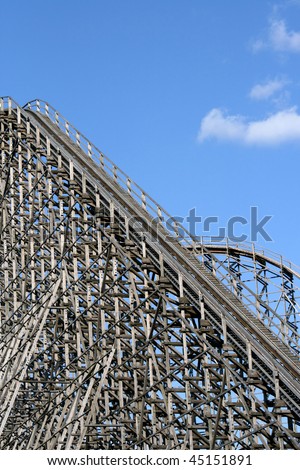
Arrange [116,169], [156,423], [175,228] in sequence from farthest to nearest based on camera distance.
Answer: [116,169], [175,228], [156,423]

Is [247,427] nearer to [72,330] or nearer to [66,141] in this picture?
[72,330]

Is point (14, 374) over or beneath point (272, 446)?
over

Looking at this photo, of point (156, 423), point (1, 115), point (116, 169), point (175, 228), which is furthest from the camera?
point (1, 115)

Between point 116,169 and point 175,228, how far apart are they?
2.81 m

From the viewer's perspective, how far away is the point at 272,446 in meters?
19.7

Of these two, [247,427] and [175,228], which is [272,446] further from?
[175,228]

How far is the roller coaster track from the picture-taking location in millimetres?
19859

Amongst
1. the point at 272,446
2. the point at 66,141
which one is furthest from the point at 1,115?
the point at 272,446

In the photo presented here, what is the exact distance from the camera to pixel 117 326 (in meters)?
22.0

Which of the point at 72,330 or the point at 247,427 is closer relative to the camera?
the point at 247,427

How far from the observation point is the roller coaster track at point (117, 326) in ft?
65.2

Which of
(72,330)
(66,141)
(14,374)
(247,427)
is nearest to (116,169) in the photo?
(66,141)

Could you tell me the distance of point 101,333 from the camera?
22.2 meters
